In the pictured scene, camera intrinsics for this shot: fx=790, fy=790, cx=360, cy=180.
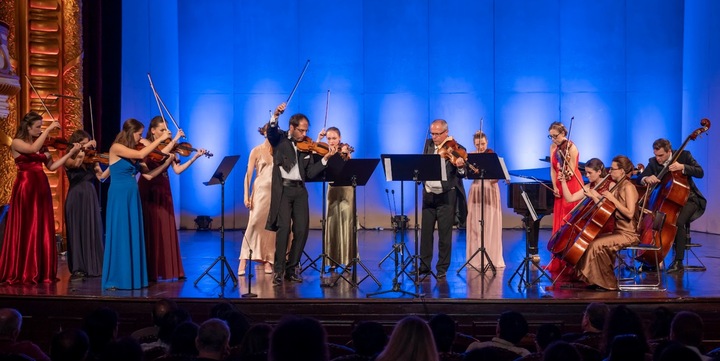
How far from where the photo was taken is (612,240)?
25.0 ft

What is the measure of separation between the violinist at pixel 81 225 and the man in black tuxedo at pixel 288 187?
200 centimetres

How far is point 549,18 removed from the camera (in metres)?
15.0

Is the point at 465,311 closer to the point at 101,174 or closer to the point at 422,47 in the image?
the point at 101,174

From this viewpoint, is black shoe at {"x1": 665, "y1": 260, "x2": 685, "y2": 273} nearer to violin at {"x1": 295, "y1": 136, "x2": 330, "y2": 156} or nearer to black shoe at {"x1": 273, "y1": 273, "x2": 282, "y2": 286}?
violin at {"x1": 295, "y1": 136, "x2": 330, "y2": 156}

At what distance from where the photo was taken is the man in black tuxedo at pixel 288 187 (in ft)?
26.2

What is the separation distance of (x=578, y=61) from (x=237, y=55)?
6.50 m

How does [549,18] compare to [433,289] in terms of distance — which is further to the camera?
[549,18]

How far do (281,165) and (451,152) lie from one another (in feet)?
5.73

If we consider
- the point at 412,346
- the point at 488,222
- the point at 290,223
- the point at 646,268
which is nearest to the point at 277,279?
the point at 290,223

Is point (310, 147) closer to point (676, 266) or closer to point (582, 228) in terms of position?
point (582, 228)

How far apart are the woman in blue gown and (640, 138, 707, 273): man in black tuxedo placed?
17.7 feet

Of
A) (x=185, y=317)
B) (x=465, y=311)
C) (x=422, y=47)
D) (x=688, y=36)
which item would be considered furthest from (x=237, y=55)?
(x=185, y=317)

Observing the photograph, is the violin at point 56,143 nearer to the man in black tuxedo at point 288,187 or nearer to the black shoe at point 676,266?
the man in black tuxedo at point 288,187

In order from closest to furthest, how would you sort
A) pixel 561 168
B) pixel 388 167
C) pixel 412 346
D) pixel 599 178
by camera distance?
1. pixel 412 346
2. pixel 388 167
3. pixel 599 178
4. pixel 561 168
